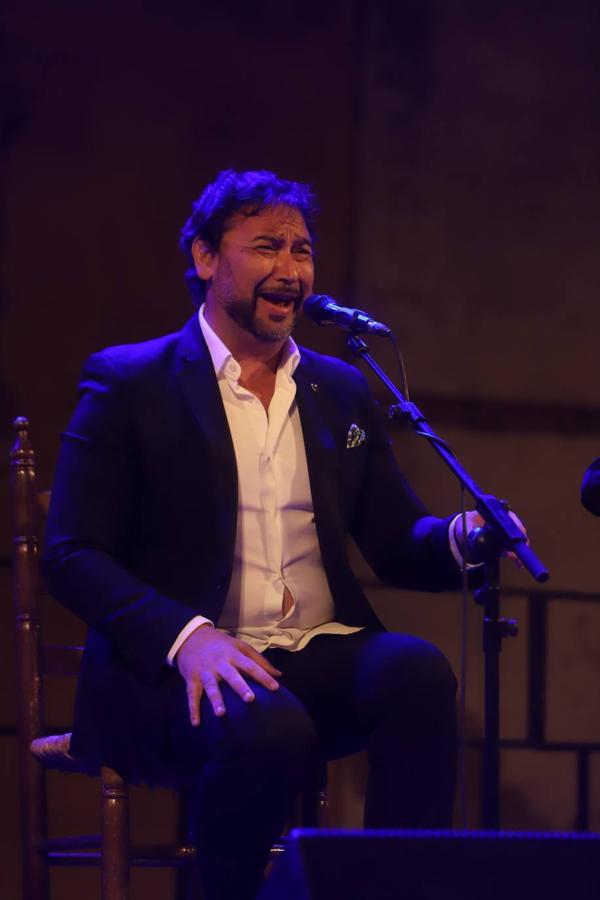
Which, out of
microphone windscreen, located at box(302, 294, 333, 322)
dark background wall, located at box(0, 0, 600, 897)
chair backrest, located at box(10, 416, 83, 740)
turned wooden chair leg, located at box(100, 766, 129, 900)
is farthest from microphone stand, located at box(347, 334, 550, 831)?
dark background wall, located at box(0, 0, 600, 897)

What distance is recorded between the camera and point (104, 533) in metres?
2.10

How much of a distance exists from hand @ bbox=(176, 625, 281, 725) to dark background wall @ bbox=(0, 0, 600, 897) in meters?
1.13

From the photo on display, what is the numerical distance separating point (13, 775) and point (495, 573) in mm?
1660

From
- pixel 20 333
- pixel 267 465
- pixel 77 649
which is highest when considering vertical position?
pixel 20 333

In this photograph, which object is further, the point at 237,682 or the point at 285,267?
the point at 285,267

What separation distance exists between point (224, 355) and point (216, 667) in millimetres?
673

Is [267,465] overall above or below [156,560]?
above

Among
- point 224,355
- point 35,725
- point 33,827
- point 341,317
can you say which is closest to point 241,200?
point 224,355

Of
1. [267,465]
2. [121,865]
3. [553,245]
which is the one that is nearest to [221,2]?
[553,245]

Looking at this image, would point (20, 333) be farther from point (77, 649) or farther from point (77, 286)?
point (77, 649)

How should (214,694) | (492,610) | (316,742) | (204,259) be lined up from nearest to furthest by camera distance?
(492,610), (214,694), (316,742), (204,259)

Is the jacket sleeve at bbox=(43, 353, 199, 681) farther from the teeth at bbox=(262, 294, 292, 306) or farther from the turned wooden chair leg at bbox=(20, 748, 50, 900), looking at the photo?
the turned wooden chair leg at bbox=(20, 748, 50, 900)

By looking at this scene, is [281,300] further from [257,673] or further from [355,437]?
[257,673]

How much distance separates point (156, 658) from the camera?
Result: 6.45 ft
